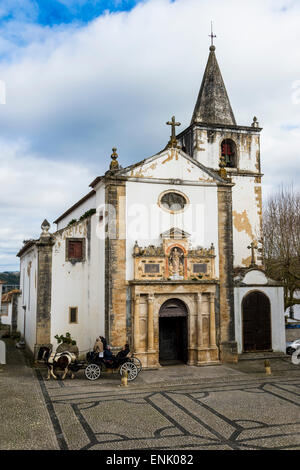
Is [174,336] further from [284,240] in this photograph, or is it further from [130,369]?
[284,240]

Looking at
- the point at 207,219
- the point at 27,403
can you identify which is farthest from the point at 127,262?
the point at 27,403

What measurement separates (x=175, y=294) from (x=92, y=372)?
5.15 metres

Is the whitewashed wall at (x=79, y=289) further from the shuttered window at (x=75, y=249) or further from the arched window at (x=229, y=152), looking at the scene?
the arched window at (x=229, y=152)

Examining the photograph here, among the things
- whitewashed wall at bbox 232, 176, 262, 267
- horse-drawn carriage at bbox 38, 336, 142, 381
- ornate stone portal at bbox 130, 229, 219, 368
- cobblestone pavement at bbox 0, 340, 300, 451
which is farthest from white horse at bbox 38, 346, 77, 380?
whitewashed wall at bbox 232, 176, 262, 267

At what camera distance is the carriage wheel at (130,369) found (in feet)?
54.1

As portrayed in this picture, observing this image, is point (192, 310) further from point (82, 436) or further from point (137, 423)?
point (82, 436)

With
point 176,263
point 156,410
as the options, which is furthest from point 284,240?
point 156,410

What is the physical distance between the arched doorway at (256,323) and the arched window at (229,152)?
27.8ft

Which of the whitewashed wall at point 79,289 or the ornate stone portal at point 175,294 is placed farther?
the whitewashed wall at point 79,289

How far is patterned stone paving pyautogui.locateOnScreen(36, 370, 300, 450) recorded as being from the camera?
10055 mm

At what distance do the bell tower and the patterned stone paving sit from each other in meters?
10.9

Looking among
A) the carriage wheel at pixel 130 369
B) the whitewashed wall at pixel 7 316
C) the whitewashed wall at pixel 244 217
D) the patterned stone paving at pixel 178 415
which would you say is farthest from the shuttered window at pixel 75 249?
the whitewashed wall at pixel 7 316

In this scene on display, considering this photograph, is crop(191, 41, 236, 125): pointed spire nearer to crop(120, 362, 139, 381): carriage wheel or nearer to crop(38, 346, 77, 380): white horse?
crop(120, 362, 139, 381): carriage wheel
